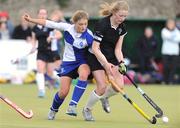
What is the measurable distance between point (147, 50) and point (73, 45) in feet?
38.0

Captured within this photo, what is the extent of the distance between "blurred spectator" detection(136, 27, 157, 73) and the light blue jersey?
11.4 meters

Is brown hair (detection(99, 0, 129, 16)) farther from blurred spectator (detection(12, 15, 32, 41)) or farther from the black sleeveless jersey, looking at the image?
blurred spectator (detection(12, 15, 32, 41))

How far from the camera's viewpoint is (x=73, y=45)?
36.1ft

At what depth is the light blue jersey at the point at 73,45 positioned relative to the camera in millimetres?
10945

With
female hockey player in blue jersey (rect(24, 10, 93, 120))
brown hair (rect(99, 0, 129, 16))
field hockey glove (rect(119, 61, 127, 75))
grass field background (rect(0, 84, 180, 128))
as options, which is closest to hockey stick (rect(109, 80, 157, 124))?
grass field background (rect(0, 84, 180, 128))

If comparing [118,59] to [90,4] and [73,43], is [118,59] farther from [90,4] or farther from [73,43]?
[90,4]

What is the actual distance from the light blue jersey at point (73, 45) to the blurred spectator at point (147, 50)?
11.4 meters

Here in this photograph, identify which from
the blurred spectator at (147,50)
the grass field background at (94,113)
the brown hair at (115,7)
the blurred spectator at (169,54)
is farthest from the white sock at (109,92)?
the blurred spectator at (147,50)

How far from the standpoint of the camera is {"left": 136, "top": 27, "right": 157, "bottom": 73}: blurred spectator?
22.4 m

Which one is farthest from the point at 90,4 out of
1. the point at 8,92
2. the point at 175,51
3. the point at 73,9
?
the point at 8,92

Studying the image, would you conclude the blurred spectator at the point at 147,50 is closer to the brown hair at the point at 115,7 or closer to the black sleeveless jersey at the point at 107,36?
the black sleeveless jersey at the point at 107,36

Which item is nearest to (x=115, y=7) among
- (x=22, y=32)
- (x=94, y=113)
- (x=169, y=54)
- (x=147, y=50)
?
(x=94, y=113)

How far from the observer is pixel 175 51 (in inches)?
856

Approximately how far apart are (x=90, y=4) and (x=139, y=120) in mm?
15145
